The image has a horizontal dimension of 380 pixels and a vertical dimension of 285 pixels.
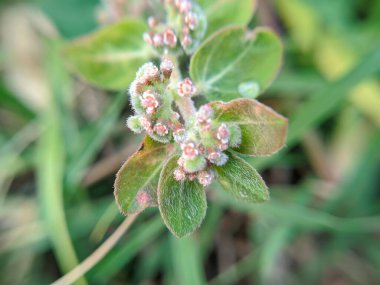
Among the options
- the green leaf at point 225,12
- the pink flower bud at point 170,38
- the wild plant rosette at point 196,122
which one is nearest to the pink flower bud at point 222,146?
the wild plant rosette at point 196,122

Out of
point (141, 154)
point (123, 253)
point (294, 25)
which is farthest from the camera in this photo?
point (294, 25)

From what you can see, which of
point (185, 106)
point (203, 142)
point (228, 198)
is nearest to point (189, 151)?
point (203, 142)

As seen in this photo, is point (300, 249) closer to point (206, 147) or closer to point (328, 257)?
point (328, 257)

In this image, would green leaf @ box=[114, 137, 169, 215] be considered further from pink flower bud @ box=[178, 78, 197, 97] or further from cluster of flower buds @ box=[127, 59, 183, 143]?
pink flower bud @ box=[178, 78, 197, 97]

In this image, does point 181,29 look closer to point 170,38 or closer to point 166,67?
point 170,38

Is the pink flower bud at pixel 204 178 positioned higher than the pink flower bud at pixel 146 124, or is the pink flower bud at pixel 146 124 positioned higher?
the pink flower bud at pixel 146 124

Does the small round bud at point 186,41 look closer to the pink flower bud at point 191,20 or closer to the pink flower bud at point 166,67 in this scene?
the pink flower bud at point 191,20

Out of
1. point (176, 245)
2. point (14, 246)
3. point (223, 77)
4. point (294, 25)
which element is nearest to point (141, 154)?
point (223, 77)
